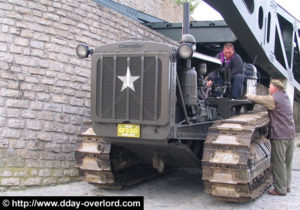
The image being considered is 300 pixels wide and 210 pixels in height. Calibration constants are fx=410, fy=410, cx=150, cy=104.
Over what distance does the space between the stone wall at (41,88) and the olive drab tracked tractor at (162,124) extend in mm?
946

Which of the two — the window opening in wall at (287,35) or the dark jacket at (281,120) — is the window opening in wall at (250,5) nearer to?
the window opening in wall at (287,35)

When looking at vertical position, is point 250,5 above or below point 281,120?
above

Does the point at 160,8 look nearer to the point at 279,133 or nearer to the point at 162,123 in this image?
the point at 279,133

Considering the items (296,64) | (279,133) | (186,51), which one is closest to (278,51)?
(296,64)

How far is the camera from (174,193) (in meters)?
6.92

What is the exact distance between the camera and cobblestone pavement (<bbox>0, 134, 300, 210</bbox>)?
6.02m

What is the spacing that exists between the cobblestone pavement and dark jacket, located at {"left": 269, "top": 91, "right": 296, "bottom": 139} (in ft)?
3.29

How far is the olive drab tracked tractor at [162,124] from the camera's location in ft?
18.5

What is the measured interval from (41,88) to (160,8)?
14576mm

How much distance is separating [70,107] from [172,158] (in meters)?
2.41

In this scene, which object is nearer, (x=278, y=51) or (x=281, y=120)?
(x=281, y=120)

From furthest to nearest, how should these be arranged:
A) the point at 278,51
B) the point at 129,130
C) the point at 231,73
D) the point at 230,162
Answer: the point at 278,51 < the point at 231,73 < the point at 129,130 < the point at 230,162

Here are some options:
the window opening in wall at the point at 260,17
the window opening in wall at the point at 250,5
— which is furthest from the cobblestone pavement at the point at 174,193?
the window opening in wall at the point at 260,17

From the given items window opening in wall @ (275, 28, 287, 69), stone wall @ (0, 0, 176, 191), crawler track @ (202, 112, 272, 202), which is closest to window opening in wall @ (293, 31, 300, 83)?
window opening in wall @ (275, 28, 287, 69)
